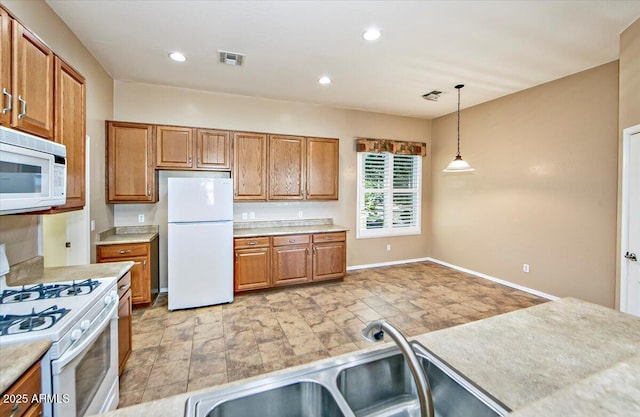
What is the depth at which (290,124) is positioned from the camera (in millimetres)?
4797

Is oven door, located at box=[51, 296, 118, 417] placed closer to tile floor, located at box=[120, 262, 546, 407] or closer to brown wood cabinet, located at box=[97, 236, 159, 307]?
tile floor, located at box=[120, 262, 546, 407]

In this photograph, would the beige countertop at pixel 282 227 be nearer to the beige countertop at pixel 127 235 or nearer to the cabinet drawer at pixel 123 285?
the beige countertop at pixel 127 235

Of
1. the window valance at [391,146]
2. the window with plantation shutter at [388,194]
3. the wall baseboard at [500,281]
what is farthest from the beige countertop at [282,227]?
→ the wall baseboard at [500,281]

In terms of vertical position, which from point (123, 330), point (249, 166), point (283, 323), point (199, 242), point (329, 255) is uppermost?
point (249, 166)

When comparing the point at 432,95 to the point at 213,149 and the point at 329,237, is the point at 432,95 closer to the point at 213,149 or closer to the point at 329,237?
the point at 329,237

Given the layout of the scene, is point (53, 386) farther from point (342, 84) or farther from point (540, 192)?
point (540, 192)

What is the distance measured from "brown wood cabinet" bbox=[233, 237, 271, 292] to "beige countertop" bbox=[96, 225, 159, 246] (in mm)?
1133

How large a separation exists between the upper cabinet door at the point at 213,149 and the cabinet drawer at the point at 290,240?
4.21 ft

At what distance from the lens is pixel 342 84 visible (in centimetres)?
402

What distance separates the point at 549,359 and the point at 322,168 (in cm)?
393

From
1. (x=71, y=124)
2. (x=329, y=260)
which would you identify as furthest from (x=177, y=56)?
(x=329, y=260)

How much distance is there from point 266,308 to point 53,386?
8.35 ft

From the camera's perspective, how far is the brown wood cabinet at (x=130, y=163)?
3.59m

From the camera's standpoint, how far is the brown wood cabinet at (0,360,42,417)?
3.07 ft
